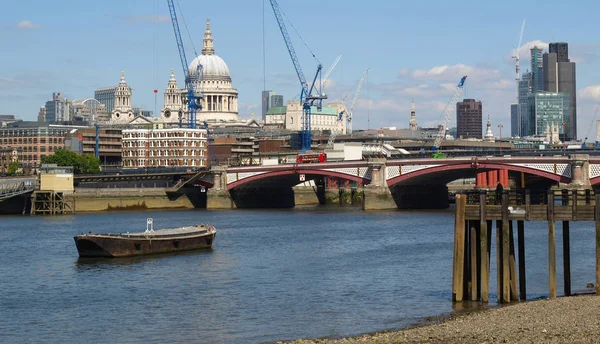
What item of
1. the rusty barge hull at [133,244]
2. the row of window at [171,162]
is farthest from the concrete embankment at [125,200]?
the rusty barge hull at [133,244]

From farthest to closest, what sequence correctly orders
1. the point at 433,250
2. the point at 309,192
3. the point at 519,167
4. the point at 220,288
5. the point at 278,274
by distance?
the point at 309,192 → the point at 519,167 → the point at 433,250 → the point at 278,274 → the point at 220,288

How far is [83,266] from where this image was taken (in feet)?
200

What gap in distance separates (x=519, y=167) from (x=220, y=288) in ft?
207

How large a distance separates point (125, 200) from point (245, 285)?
74030 millimetres

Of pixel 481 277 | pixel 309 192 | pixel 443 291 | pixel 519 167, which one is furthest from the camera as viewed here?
pixel 309 192

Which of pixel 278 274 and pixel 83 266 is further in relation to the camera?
pixel 83 266

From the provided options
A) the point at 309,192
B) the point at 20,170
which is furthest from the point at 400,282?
the point at 20,170

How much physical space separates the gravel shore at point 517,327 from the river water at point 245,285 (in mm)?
3027

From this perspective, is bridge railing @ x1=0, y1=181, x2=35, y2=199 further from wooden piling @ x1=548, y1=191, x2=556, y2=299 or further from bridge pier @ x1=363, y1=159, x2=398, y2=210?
wooden piling @ x1=548, y1=191, x2=556, y2=299

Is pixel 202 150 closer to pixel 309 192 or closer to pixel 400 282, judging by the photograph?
pixel 309 192

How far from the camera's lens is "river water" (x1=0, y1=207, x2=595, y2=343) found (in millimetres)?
40562

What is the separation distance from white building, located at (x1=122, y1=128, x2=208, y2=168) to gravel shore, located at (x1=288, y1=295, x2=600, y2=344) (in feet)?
439

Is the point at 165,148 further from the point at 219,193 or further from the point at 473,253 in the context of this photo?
the point at 473,253

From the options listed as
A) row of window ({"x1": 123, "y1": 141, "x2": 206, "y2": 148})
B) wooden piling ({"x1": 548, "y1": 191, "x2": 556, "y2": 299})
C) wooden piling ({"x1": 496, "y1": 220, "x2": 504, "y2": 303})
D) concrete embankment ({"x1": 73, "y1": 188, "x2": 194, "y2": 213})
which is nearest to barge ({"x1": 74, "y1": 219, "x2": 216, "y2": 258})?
wooden piling ({"x1": 496, "y1": 220, "x2": 504, "y2": 303})
